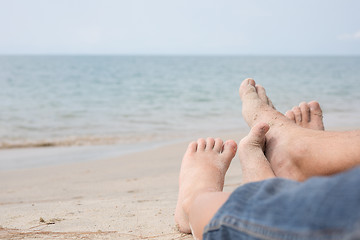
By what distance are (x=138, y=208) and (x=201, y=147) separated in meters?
0.46

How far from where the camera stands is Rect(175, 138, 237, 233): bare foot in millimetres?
1429

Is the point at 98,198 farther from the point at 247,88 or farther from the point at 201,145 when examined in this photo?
the point at 247,88

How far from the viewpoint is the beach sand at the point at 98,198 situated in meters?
1.58

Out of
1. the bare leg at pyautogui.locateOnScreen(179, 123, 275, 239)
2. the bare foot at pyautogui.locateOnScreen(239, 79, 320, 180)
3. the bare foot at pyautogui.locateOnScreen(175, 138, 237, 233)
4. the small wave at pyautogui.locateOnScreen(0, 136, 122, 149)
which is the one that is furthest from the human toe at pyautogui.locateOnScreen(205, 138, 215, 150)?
the small wave at pyautogui.locateOnScreen(0, 136, 122, 149)

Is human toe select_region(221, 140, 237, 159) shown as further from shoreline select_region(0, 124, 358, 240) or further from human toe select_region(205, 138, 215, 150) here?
shoreline select_region(0, 124, 358, 240)

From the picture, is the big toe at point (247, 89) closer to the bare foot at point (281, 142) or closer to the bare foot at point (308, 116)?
the bare foot at point (281, 142)

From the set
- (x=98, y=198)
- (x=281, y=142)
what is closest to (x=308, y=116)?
(x=281, y=142)

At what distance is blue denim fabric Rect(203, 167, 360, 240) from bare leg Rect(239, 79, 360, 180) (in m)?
0.64

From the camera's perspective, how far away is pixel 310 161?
58.5 inches

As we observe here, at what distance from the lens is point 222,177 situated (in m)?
1.63

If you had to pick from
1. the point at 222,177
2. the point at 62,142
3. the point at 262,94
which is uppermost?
the point at 262,94

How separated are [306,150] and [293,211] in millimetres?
908

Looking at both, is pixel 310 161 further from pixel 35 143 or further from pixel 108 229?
pixel 35 143

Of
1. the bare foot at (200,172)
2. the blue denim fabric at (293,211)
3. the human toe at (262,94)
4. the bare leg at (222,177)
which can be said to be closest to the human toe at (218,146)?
the bare foot at (200,172)
